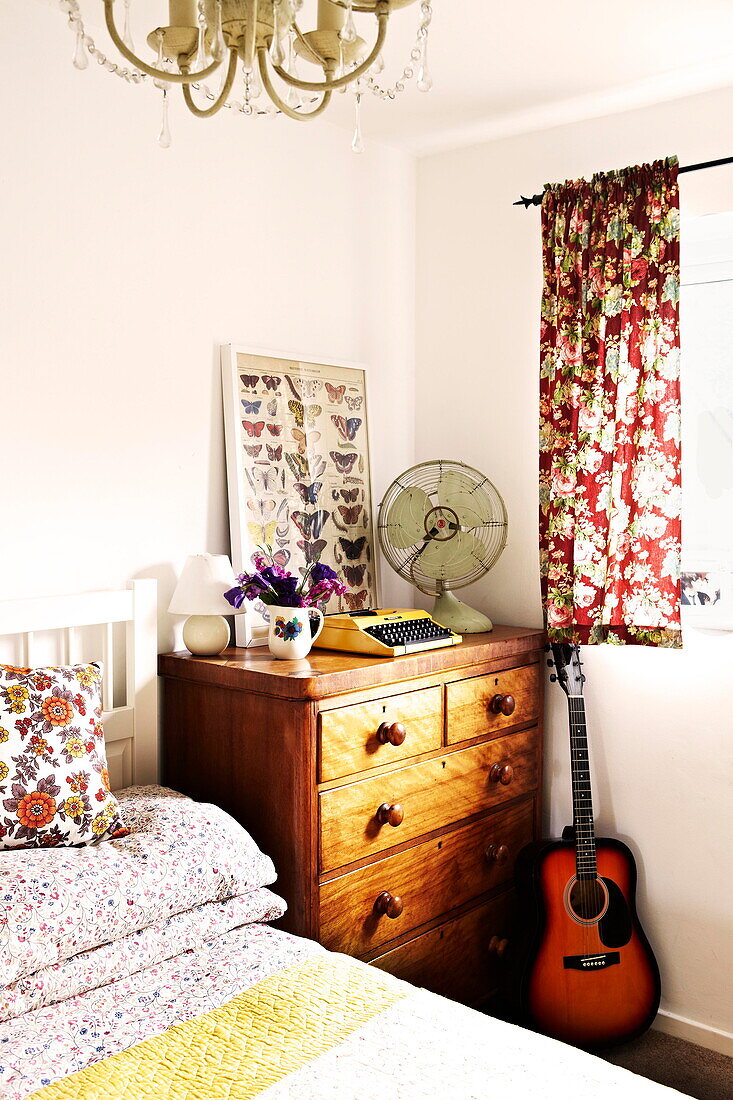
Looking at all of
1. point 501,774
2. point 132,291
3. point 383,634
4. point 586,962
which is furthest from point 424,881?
point 132,291

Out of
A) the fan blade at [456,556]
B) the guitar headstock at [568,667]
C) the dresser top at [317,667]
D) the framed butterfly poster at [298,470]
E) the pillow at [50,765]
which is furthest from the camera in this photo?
the fan blade at [456,556]

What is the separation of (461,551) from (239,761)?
1.03 m

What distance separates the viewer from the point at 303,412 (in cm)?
292

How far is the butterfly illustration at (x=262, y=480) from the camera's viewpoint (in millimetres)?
2756

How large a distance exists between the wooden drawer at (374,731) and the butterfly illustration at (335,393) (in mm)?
1017

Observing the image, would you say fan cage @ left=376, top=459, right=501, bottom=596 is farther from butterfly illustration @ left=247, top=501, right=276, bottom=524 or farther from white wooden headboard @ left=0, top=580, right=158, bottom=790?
white wooden headboard @ left=0, top=580, right=158, bottom=790

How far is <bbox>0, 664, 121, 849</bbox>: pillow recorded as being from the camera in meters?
1.88

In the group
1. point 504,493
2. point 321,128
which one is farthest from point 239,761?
point 321,128

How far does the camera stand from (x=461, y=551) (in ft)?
9.75

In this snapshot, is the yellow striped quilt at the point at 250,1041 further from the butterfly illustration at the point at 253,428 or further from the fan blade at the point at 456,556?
the butterfly illustration at the point at 253,428

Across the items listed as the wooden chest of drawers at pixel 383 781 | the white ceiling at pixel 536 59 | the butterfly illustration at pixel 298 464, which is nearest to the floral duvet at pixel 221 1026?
the wooden chest of drawers at pixel 383 781

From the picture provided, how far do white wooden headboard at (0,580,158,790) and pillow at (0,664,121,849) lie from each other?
25 centimetres

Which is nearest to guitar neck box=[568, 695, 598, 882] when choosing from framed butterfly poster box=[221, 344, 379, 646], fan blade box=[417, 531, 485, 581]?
fan blade box=[417, 531, 485, 581]

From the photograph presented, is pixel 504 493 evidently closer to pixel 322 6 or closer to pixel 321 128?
pixel 321 128
